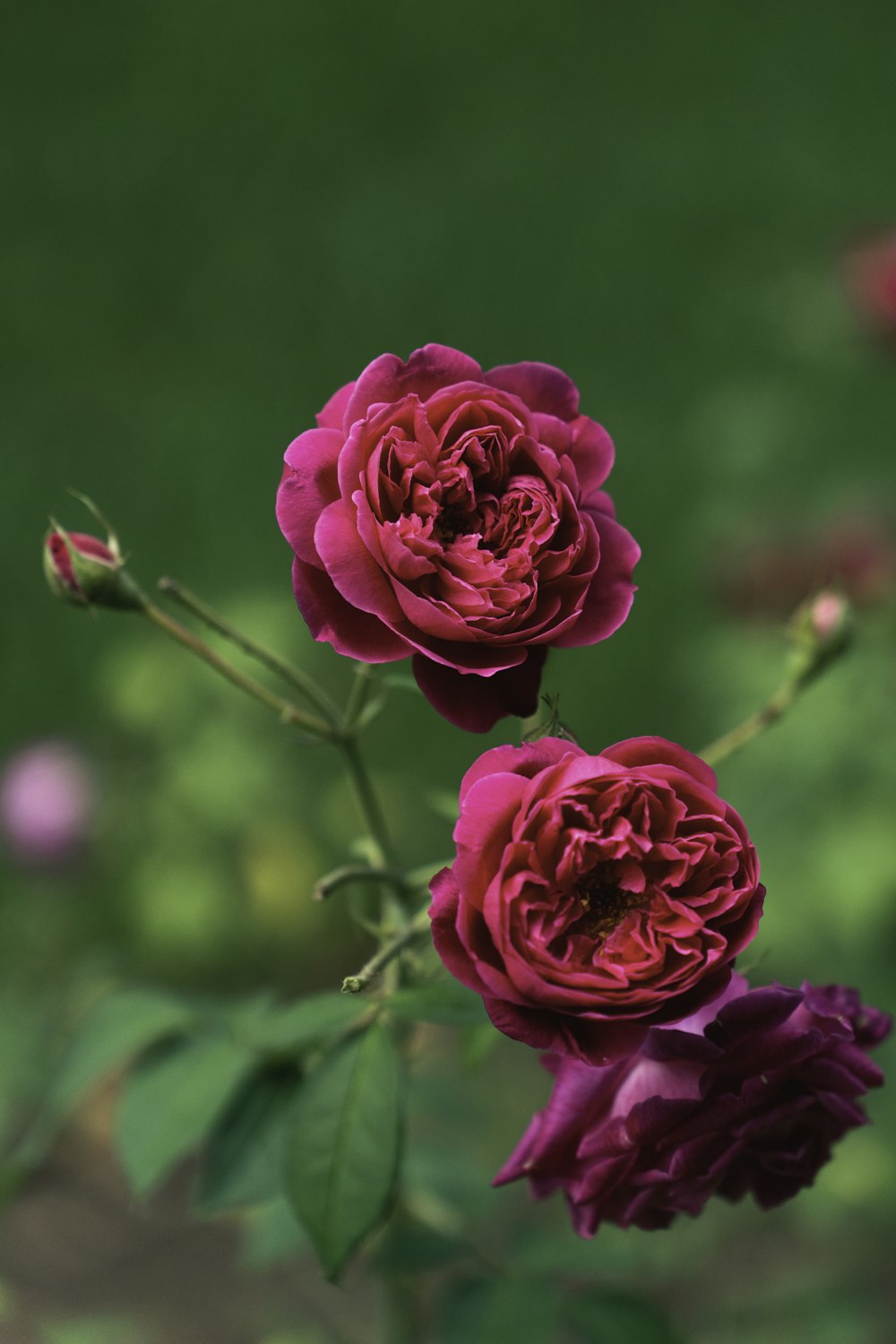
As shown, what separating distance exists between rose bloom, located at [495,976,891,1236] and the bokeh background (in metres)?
0.36

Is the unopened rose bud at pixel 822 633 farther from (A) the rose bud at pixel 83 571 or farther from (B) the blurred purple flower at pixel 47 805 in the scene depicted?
(B) the blurred purple flower at pixel 47 805

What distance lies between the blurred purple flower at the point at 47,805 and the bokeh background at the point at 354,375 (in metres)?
0.03

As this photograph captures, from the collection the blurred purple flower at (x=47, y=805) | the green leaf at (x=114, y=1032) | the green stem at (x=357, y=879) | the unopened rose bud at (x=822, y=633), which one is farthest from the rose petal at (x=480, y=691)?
the blurred purple flower at (x=47, y=805)

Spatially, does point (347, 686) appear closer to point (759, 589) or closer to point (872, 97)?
point (759, 589)

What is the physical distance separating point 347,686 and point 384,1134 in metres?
1.66

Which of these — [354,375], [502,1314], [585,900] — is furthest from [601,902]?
[354,375]

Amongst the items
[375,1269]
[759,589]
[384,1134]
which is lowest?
[375,1269]

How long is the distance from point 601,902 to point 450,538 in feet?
0.59

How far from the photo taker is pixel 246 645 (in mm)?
727

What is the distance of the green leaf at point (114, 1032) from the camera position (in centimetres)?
97

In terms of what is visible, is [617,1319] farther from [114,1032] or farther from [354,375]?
[354,375]

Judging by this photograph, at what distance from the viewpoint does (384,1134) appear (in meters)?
0.75

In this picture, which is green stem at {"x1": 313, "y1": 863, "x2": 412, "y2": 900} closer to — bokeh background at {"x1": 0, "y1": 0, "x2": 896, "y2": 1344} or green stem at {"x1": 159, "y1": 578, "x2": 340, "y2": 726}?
green stem at {"x1": 159, "y1": 578, "x2": 340, "y2": 726}

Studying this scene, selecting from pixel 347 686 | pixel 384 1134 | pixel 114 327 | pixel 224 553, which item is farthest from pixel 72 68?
pixel 384 1134
